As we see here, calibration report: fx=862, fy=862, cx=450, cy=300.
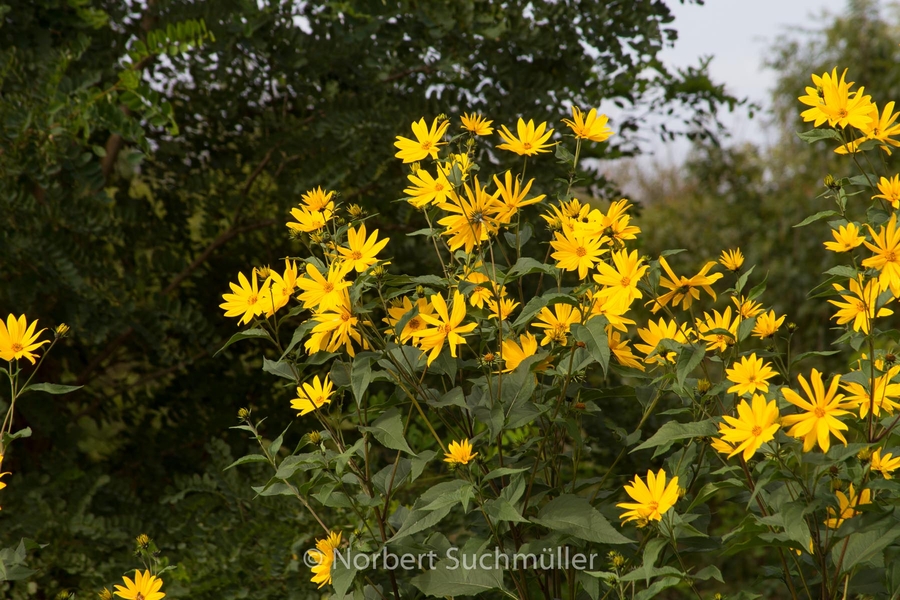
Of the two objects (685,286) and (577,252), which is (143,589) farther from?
(685,286)

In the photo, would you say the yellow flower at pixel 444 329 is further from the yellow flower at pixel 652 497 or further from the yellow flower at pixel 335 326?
the yellow flower at pixel 652 497

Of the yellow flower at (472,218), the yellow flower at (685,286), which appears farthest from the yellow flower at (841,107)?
the yellow flower at (472,218)

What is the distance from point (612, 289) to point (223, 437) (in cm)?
183

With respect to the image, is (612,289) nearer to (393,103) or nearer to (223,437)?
(393,103)

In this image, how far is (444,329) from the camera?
4.06 feet

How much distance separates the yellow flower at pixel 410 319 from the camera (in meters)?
1.31

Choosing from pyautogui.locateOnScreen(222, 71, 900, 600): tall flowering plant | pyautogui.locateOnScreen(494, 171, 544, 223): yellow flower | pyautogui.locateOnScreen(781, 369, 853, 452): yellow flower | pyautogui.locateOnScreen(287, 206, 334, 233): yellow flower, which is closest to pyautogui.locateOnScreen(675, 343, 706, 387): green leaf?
pyautogui.locateOnScreen(222, 71, 900, 600): tall flowering plant

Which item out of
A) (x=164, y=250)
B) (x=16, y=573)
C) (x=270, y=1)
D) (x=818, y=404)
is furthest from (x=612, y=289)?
(x=164, y=250)

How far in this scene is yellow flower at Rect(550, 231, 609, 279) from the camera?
128 cm

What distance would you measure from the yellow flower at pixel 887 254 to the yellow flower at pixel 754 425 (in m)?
0.28

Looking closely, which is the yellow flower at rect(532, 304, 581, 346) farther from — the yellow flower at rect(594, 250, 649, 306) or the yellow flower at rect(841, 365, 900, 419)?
the yellow flower at rect(841, 365, 900, 419)

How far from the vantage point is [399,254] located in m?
2.72

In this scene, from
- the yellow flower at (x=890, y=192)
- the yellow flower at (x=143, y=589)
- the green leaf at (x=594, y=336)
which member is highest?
the yellow flower at (x=890, y=192)

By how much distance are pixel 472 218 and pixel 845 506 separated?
67cm
